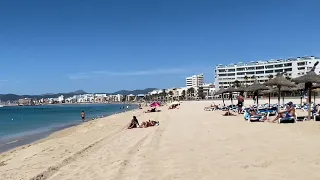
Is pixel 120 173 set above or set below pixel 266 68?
below

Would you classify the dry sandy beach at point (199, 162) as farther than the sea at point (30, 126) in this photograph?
No

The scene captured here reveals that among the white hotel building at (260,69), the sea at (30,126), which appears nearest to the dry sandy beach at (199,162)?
the sea at (30,126)

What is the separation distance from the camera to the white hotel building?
117m

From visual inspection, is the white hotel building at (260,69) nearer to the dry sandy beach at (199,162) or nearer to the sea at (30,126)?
the sea at (30,126)

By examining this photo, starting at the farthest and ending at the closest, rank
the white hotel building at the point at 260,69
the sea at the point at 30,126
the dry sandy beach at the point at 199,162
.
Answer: the white hotel building at the point at 260,69 < the sea at the point at 30,126 < the dry sandy beach at the point at 199,162

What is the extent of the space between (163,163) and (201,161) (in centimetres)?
85

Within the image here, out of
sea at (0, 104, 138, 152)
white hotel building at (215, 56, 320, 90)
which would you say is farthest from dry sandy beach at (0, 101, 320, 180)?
white hotel building at (215, 56, 320, 90)

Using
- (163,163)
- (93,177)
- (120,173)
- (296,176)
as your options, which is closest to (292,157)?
(296,176)

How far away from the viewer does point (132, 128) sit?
18953mm

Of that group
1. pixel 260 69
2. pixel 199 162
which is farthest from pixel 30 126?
pixel 260 69

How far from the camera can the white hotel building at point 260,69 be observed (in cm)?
11719

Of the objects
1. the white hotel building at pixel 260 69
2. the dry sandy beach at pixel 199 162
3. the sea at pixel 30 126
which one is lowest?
the sea at pixel 30 126

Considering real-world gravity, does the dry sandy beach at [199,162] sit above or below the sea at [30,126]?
above

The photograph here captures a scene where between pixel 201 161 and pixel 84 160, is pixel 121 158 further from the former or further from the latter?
pixel 201 161
